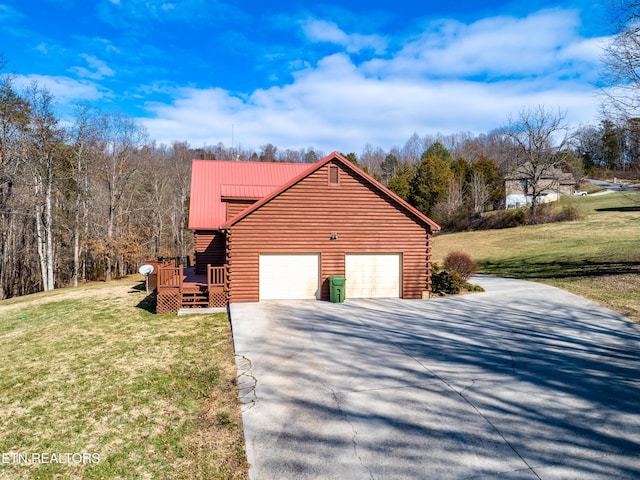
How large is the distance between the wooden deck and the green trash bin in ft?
14.0

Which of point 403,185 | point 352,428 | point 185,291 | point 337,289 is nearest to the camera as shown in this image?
point 352,428

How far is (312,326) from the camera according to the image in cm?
1102

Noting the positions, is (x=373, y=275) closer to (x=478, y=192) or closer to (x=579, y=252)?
(x=579, y=252)

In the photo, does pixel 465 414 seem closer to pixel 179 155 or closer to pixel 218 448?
pixel 218 448

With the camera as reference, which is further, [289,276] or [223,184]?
[223,184]

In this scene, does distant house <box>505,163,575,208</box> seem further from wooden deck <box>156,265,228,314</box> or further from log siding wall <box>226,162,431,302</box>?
wooden deck <box>156,265,228,314</box>

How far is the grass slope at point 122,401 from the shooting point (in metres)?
4.78

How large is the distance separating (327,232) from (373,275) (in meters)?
2.75

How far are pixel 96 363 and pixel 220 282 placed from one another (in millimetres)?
6219

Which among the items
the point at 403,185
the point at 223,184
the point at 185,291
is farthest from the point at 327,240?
the point at 403,185

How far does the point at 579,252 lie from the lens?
2439cm

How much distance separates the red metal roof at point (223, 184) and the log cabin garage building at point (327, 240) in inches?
133

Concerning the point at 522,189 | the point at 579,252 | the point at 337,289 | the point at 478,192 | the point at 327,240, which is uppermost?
the point at 522,189

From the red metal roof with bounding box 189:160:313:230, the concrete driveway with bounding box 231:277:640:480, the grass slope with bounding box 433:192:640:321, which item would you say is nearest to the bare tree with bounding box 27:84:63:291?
the red metal roof with bounding box 189:160:313:230
